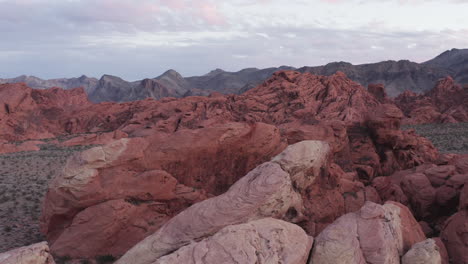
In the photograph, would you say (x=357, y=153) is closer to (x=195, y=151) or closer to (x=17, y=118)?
(x=195, y=151)

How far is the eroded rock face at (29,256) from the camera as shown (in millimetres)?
7309

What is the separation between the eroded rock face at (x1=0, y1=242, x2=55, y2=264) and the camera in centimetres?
731

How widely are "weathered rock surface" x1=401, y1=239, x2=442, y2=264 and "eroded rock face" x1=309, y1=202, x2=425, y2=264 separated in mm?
273

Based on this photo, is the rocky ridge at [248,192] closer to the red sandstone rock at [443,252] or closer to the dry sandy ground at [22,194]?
the red sandstone rock at [443,252]

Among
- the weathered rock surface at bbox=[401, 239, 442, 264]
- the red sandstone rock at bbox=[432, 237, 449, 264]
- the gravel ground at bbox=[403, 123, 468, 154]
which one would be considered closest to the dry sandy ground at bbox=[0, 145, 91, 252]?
the weathered rock surface at bbox=[401, 239, 442, 264]

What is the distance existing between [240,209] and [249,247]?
1.32 metres

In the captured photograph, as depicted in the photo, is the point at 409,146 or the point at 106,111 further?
the point at 106,111

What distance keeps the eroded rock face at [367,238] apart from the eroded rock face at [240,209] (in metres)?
1.31

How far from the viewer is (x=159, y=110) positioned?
1971 inches

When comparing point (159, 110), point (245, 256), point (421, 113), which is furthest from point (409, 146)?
point (421, 113)

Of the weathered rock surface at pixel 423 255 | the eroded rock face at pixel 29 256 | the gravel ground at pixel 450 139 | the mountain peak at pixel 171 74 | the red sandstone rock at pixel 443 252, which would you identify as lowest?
the gravel ground at pixel 450 139

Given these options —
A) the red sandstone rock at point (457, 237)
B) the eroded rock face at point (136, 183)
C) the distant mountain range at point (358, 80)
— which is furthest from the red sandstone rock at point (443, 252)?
the distant mountain range at point (358, 80)

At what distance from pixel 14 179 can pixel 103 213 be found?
13657 millimetres

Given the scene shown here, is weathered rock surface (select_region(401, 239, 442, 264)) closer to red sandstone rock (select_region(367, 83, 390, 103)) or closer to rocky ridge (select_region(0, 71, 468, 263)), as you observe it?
rocky ridge (select_region(0, 71, 468, 263))
